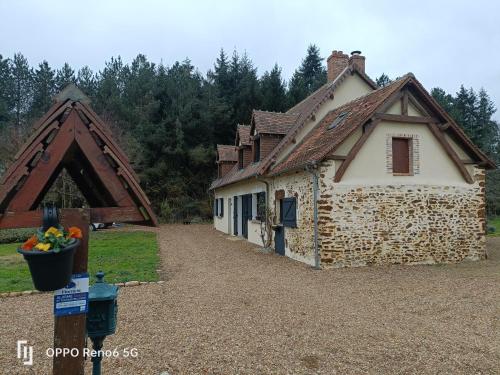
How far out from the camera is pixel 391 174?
10180mm

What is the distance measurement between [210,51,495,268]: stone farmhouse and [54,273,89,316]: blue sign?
7.21m

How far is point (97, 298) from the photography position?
9.72 feet

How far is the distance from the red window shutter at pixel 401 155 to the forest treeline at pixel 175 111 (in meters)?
19.0

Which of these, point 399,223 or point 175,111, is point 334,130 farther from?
point 175,111

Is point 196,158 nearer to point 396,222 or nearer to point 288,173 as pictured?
point 288,173

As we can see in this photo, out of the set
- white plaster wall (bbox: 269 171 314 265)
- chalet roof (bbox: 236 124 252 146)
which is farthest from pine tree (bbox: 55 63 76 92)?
white plaster wall (bbox: 269 171 314 265)

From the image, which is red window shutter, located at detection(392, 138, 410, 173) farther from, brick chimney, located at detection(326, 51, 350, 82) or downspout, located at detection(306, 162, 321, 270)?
brick chimney, located at detection(326, 51, 350, 82)

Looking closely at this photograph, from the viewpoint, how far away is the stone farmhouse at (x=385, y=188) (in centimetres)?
962

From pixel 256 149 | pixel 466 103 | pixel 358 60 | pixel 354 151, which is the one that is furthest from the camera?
pixel 466 103

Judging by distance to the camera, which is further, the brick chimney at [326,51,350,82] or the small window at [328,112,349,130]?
the brick chimney at [326,51,350,82]

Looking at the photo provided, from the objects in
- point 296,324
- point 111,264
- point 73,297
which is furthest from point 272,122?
point 73,297

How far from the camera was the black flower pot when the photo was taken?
2.36m

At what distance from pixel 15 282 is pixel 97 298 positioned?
21.3 feet

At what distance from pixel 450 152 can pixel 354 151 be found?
10.7 feet
